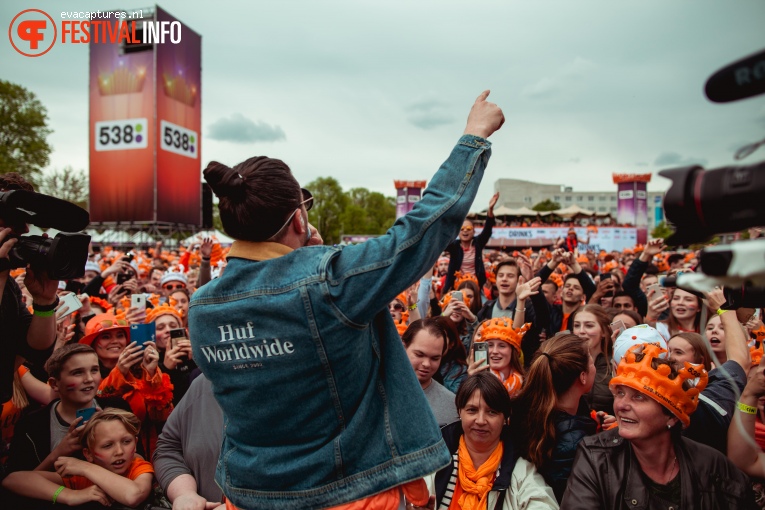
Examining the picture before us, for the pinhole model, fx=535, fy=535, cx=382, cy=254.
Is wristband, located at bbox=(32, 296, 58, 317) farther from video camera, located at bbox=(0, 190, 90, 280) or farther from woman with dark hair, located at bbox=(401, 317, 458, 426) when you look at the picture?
woman with dark hair, located at bbox=(401, 317, 458, 426)

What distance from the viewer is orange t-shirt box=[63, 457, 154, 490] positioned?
9.28 ft

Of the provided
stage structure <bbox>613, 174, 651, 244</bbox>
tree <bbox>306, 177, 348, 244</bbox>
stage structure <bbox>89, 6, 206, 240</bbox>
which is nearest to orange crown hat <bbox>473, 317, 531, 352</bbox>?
stage structure <bbox>89, 6, 206, 240</bbox>

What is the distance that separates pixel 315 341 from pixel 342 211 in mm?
71807

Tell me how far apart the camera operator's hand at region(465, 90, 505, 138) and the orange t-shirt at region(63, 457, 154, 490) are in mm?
2576

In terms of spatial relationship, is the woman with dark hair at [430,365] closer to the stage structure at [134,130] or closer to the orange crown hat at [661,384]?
the orange crown hat at [661,384]

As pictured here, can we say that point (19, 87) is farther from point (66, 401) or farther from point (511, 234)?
point (66, 401)

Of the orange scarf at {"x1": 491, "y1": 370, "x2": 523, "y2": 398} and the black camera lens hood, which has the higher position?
the black camera lens hood

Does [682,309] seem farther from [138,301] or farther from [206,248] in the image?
[138,301]

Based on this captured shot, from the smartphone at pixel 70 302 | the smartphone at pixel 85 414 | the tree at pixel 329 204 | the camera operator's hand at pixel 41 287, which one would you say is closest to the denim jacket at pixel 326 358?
the camera operator's hand at pixel 41 287

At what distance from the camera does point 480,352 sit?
11.4 ft

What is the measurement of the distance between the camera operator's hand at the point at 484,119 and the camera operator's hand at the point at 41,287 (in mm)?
2154

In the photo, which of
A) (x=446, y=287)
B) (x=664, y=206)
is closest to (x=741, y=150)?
(x=664, y=206)

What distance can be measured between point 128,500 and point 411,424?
1.95 m

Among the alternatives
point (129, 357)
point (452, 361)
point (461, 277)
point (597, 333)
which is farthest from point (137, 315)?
point (461, 277)
